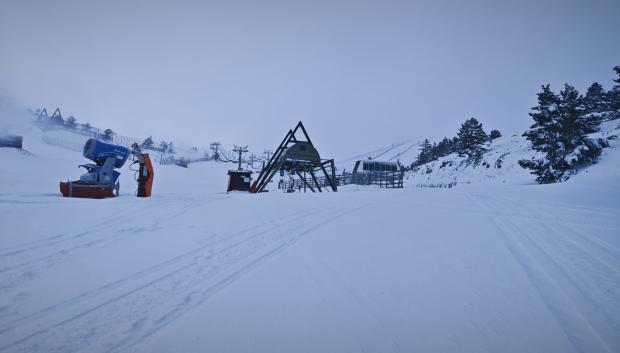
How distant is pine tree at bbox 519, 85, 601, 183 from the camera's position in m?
16.4

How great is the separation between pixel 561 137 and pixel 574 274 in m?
21.2

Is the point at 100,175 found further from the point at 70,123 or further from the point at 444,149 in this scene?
the point at 444,149

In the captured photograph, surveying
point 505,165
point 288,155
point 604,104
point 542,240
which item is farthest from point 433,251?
point 604,104

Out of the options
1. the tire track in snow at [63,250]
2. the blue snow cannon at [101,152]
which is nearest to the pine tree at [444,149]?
the blue snow cannon at [101,152]

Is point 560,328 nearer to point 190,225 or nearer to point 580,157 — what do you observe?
point 190,225

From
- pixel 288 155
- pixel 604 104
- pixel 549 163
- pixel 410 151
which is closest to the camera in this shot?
pixel 288 155

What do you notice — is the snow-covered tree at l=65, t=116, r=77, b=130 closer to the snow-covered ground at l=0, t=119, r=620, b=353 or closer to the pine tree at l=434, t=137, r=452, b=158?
the snow-covered ground at l=0, t=119, r=620, b=353

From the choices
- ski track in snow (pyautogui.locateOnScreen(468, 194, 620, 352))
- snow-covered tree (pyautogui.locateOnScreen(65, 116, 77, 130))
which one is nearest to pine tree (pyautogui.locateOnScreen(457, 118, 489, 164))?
ski track in snow (pyautogui.locateOnScreen(468, 194, 620, 352))

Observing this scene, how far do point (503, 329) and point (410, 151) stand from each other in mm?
115559

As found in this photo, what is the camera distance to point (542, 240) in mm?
4156

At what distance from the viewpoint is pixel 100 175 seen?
314 inches

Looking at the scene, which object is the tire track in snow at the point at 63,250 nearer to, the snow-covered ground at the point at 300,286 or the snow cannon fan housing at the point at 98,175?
the snow-covered ground at the point at 300,286

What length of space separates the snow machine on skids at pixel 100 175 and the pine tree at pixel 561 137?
2333 cm

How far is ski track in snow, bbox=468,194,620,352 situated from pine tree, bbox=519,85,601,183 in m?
15.4
